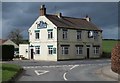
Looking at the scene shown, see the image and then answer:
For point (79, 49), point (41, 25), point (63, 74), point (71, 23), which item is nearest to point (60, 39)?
point (41, 25)

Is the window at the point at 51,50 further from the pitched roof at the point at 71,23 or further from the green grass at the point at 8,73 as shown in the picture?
the green grass at the point at 8,73

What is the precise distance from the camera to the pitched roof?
60.4 metres

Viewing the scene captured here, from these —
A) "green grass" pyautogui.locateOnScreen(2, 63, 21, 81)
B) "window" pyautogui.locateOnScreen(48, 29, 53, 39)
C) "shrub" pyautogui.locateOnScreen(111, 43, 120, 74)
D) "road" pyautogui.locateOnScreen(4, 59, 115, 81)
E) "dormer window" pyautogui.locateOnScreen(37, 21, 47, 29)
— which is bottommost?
"road" pyautogui.locateOnScreen(4, 59, 115, 81)

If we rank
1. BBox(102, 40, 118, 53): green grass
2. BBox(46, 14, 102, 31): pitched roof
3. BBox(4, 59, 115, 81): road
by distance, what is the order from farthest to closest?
BBox(102, 40, 118, 53): green grass → BBox(46, 14, 102, 31): pitched roof → BBox(4, 59, 115, 81): road

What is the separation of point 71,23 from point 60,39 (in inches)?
232

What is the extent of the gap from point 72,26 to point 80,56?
609 centimetres

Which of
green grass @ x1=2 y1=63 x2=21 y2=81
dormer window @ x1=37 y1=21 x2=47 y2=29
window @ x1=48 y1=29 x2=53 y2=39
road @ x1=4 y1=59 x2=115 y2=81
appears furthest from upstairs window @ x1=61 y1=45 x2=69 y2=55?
green grass @ x1=2 y1=63 x2=21 y2=81

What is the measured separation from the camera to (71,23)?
63.7 m

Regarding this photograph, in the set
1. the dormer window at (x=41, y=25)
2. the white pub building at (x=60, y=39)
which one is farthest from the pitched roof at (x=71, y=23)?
the dormer window at (x=41, y=25)

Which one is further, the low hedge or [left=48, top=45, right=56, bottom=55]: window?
[left=48, top=45, right=56, bottom=55]: window

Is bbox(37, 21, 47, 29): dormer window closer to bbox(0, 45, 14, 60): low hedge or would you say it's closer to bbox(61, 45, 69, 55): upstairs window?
bbox(61, 45, 69, 55): upstairs window

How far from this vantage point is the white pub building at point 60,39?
5912 cm

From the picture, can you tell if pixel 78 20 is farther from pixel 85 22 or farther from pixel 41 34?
pixel 41 34

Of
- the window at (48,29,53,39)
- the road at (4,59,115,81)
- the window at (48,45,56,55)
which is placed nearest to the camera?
the road at (4,59,115,81)
